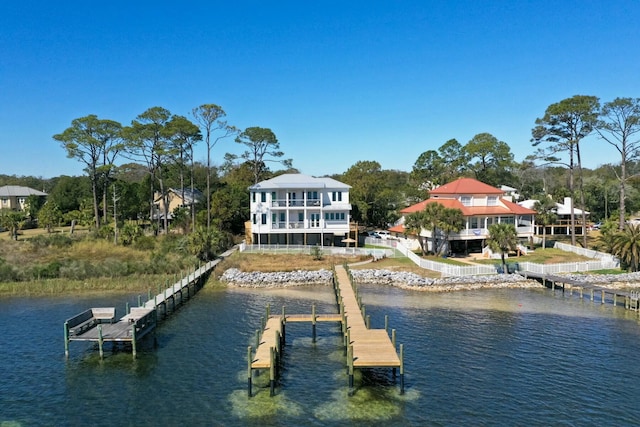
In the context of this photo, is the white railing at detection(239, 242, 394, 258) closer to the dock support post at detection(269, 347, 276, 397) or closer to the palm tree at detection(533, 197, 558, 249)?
the palm tree at detection(533, 197, 558, 249)

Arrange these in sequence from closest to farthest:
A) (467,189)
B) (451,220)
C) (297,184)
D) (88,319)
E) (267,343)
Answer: (267,343) < (88,319) < (451,220) < (467,189) < (297,184)

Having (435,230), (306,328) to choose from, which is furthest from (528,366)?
(435,230)

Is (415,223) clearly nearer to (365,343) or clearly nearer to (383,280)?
(383,280)

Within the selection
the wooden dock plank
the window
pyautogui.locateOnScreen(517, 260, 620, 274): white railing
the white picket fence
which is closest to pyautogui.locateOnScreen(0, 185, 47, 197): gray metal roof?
the white picket fence

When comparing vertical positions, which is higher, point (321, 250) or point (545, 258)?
point (321, 250)

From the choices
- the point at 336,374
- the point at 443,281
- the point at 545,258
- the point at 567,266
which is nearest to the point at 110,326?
the point at 336,374

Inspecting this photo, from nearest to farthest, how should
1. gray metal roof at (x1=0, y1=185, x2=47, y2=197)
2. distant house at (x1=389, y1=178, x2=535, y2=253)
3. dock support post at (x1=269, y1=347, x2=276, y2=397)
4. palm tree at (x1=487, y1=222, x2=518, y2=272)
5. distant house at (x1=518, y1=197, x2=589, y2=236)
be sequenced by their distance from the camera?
dock support post at (x1=269, y1=347, x2=276, y2=397) < palm tree at (x1=487, y1=222, x2=518, y2=272) < distant house at (x1=389, y1=178, x2=535, y2=253) < distant house at (x1=518, y1=197, x2=589, y2=236) < gray metal roof at (x1=0, y1=185, x2=47, y2=197)
